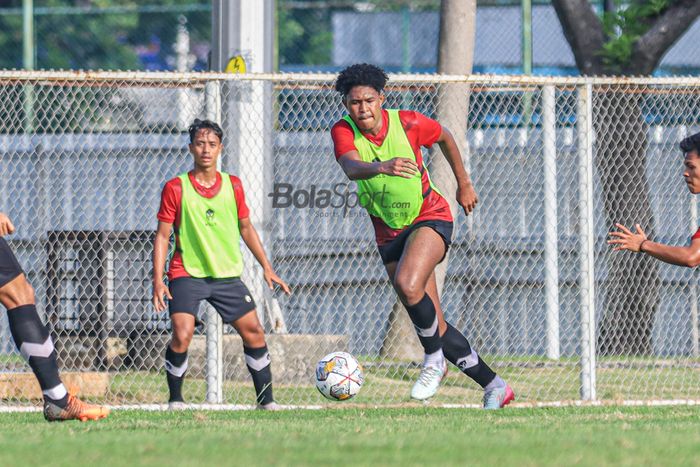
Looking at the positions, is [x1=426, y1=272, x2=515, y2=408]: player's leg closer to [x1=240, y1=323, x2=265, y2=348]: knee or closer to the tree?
[x1=240, y1=323, x2=265, y2=348]: knee

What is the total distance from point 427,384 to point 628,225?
4500mm

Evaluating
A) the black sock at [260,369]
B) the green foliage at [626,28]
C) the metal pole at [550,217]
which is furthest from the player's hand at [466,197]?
the green foliage at [626,28]

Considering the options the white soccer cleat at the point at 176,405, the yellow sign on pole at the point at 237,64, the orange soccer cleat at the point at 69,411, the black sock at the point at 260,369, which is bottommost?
the white soccer cleat at the point at 176,405

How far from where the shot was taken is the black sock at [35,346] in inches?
281

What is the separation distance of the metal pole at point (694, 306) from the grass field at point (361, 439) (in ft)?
12.7

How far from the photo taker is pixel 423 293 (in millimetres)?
7969

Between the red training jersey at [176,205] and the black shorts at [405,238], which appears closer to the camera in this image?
the black shorts at [405,238]

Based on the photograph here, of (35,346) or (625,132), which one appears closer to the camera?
(35,346)

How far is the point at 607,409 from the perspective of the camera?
8.85 meters

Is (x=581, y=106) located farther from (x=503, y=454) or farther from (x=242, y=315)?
(x=503, y=454)

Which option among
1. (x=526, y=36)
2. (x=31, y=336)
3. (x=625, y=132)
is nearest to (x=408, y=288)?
(x=31, y=336)

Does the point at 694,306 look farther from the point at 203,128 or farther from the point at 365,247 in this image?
the point at 203,128

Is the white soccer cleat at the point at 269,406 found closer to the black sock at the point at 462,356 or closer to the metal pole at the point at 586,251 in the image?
the black sock at the point at 462,356

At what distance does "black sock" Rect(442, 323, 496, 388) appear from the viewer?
8375 mm
